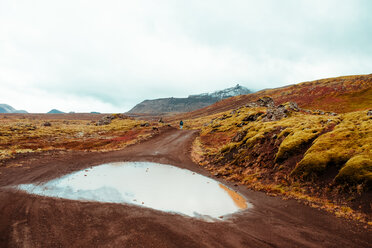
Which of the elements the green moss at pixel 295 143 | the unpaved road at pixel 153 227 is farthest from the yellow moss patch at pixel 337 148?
the unpaved road at pixel 153 227

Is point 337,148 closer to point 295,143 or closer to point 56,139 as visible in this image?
point 295,143

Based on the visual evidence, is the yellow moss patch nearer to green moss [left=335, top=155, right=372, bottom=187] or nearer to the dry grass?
green moss [left=335, top=155, right=372, bottom=187]

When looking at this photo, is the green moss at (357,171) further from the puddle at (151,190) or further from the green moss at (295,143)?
the puddle at (151,190)

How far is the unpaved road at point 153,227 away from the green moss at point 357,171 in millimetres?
3103

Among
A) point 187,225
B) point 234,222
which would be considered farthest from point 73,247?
point 234,222

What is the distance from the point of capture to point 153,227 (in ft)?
26.4

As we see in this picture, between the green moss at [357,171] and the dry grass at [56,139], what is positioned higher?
the dry grass at [56,139]

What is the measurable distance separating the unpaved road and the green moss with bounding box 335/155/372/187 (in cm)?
310

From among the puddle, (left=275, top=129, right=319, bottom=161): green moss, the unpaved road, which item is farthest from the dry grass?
(left=275, top=129, right=319, bottom=161): green moss

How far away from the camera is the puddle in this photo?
10867mm

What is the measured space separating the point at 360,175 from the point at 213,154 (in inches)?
639

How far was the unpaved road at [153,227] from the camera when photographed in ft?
23.0

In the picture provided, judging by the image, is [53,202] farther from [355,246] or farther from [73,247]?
[355,246]

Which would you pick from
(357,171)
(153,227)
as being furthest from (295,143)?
(153,227)
